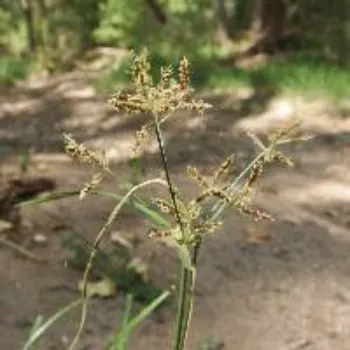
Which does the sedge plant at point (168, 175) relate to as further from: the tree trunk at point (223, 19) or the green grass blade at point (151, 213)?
the tree trunk at point (223, 19)

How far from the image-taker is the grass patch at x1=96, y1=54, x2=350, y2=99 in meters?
10.1

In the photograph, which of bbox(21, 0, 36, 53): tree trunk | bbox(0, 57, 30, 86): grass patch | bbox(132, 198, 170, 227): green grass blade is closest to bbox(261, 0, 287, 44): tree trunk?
bbox(0, 57, 30, 86): grass patch

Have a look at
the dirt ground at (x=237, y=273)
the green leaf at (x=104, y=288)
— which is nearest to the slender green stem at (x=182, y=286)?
the dirt ground at (x=237, y=273)

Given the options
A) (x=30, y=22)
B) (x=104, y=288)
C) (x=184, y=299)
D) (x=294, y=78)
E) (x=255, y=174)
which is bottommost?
(x=30, y=22)

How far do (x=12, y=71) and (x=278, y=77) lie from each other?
6.22m

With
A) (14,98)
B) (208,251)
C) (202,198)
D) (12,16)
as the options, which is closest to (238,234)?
(208,251)

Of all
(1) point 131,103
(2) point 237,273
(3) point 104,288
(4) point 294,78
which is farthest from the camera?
(4) point 294,78

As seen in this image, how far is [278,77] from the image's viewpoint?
10625mm

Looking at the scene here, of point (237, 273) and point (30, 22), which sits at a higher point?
point (237, 273)

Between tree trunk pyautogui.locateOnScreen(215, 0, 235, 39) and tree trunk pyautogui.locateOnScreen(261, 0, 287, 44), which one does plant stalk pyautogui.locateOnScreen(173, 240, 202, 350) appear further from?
tree trunk pyautogui.locateOnScreen(215, 0, 235, 39)

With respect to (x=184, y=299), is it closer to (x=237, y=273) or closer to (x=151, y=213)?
(x=151, y=213)

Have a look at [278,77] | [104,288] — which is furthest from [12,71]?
[104,288]

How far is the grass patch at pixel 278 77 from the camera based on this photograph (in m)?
10.1

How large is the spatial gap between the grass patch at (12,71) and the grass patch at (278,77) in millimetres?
2658
